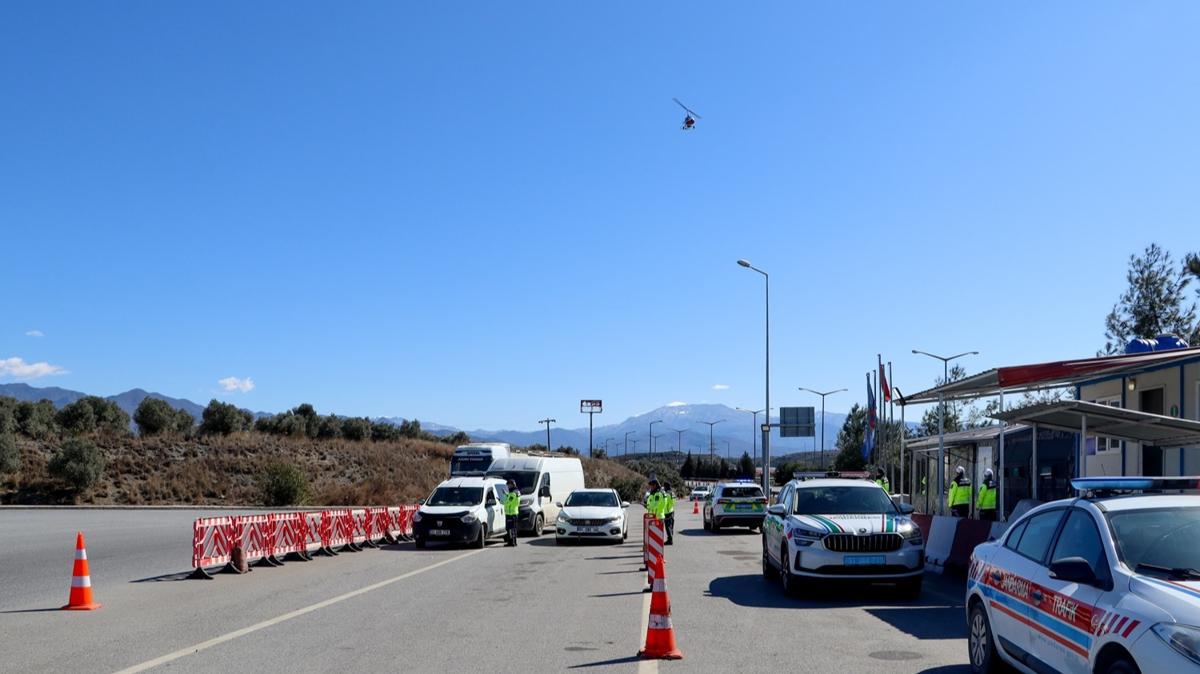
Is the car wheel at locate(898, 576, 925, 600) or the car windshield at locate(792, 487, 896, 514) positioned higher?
the car windshield at locate(792, 487, 896, 514)

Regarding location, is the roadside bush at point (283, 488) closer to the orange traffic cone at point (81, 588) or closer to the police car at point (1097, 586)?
the orange traffic cone at point (81, 588)

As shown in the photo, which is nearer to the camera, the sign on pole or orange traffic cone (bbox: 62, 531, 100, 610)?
orange traffic cone (bbox: 62, 531, 100, 610)

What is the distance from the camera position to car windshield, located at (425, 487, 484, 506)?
82.3 ft

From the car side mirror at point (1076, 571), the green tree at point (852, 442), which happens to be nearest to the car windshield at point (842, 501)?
the car side mirror at point (1076, 571)

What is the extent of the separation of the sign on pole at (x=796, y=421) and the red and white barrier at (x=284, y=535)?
26.5 metres

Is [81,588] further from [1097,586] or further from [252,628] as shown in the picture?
[1097,586]

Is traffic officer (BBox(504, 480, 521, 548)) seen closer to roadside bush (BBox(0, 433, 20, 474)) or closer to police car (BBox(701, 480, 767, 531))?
police car (BBox(701, 480, 767, 531))

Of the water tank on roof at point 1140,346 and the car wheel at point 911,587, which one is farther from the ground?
the water tank on roof at point 1140,346

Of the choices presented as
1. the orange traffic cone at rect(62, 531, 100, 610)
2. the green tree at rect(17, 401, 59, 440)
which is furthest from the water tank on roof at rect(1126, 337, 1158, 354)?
the green tree at rect(17, 401, 59, 440)

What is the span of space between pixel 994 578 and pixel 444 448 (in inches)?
2892

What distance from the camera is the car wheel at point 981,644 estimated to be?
318 inches

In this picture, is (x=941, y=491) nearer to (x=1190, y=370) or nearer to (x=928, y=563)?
(x=928, y=563)

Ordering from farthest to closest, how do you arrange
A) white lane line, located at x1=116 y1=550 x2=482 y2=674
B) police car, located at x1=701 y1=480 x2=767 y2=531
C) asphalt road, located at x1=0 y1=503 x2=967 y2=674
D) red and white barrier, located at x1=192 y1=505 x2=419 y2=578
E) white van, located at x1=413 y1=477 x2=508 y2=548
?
police car, located at x1=701 y1=480 x2=767 y2=531 < white van, located at x1=413 y1=477 x2=508 y2=548 < red and white barrier, located at x1=192 y1=505 x2=419 y2=578 < asphalt road, located at x1=0 y1=503 x2=967 y2=674 < white lane line, located at x1=116 y1=550 x2=482 y2=674

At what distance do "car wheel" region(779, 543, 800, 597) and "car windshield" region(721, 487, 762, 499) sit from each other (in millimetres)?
16467
